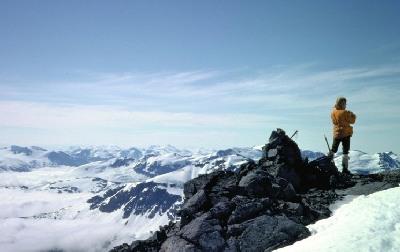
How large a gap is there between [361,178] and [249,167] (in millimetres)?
7578

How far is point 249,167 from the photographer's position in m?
28.8

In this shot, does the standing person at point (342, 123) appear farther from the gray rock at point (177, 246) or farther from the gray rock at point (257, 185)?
the gray rock at point (177, 246)

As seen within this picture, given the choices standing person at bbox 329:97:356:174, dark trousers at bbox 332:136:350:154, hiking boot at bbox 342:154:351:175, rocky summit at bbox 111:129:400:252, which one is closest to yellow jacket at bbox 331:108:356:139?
standing person at bbox 329:97:356:174

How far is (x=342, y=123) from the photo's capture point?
27547 mm

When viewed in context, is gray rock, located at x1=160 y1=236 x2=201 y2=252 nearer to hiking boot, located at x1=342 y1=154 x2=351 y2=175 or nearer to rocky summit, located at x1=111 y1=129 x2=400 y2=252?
rocky summit, located at x1=111 y1=129 x2=400 y2=252

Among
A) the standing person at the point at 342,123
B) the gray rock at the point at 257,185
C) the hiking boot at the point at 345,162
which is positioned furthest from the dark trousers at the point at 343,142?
the gray rock at the point at 257,185

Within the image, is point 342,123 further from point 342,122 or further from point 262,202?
point 262,202

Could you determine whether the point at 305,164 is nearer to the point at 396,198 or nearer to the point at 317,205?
the point at 317,205

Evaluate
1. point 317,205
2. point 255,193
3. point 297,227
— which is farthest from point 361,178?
point 297,227

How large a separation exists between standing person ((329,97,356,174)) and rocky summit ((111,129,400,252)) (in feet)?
7.06

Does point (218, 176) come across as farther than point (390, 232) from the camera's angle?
Yes

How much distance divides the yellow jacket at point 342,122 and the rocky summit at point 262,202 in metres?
2.73

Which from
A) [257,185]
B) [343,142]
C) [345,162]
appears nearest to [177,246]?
[257,185]

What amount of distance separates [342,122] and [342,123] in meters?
0.07
